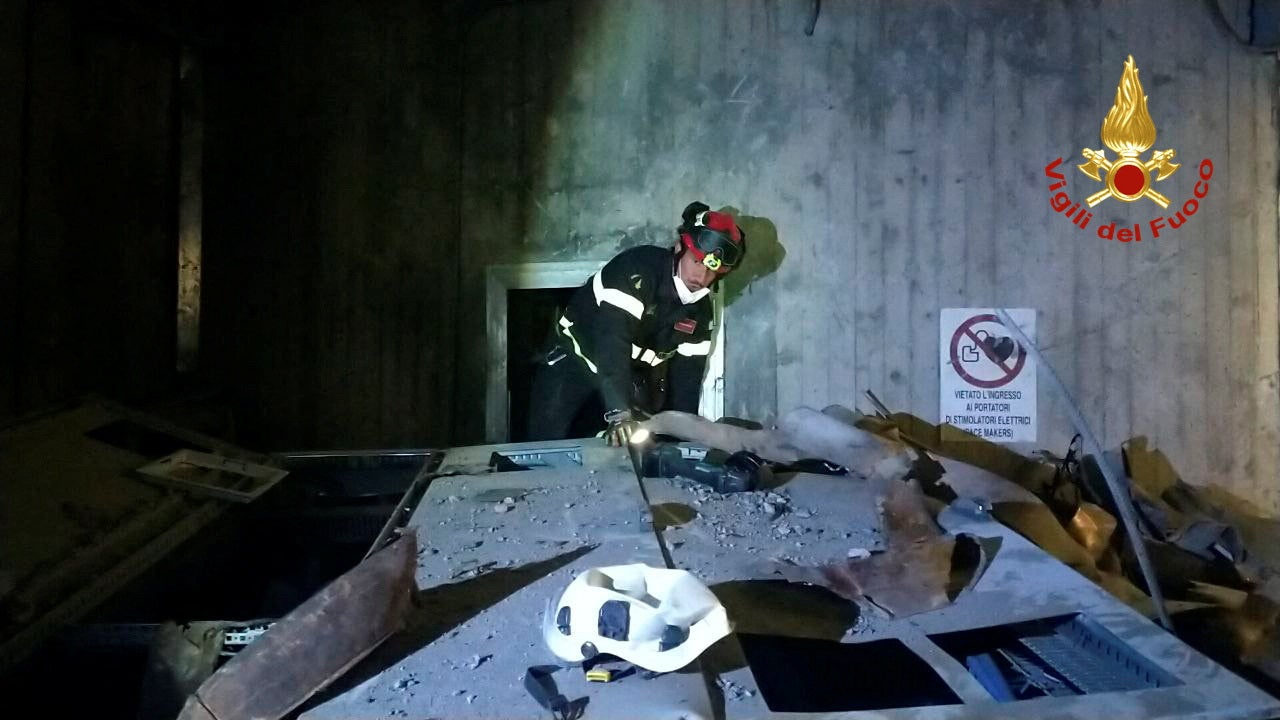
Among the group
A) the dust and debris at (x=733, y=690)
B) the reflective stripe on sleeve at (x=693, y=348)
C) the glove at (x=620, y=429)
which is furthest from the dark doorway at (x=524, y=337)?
the dust and debris at (x=733, y=690)

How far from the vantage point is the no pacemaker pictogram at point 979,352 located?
381 cm

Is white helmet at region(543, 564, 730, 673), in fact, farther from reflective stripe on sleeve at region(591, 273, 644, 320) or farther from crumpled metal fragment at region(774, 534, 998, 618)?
reflective stripe on sleeve at region(591, 273, 644, 320)

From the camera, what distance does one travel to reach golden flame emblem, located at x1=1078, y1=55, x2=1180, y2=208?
375 cm

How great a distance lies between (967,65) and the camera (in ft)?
12.5

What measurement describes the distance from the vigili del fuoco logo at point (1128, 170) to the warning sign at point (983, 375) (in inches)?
23.5

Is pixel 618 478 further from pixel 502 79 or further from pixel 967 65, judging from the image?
pixel 967 65

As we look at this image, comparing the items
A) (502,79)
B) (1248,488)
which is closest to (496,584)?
(502,79)

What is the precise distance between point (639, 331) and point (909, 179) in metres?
1.54

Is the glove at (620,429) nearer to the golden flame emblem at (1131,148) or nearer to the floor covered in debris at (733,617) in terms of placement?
the floor covered in debris at (733,617)

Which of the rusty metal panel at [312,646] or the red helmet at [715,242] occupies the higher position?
the red helmet at [715,242]

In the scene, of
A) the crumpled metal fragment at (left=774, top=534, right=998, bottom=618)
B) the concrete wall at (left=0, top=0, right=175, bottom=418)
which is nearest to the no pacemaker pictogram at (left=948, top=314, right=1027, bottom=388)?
the crumpled metal fragment at (left=774, top=534, right=998, bottom=618)

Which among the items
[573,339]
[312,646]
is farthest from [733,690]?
[573,339]

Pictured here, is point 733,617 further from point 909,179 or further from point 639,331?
point 909,179

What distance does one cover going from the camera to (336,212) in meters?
3.97
